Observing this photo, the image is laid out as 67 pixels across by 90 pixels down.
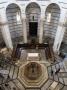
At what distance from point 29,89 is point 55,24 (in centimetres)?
1097

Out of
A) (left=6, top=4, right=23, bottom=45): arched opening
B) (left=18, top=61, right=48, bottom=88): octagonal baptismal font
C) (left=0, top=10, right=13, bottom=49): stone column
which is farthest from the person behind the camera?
(left=6, top=4, right=23, bottom=45): arched opening

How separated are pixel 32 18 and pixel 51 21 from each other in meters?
2.95

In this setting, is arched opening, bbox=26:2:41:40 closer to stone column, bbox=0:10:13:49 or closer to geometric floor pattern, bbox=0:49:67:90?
stone column, bbox=0:10:13:49

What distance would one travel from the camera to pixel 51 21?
2169 centimetres

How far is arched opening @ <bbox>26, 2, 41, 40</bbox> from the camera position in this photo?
20534 mm

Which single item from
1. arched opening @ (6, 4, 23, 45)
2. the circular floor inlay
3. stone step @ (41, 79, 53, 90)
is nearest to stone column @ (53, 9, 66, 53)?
the circular floor inlay

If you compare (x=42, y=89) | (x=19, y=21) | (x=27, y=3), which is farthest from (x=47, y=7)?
(x=42, y=89)

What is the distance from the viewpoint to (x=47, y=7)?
20.1 metres

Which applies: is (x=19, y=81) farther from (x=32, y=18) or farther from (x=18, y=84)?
(x=32, y=18)

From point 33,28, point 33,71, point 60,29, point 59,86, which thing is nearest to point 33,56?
point 33,71

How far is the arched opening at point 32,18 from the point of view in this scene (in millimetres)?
20534

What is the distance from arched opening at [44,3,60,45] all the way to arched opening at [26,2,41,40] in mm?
1391

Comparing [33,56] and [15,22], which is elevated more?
[15,22]

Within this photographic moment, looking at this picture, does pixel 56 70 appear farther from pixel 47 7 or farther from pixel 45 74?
pixel 47 7
